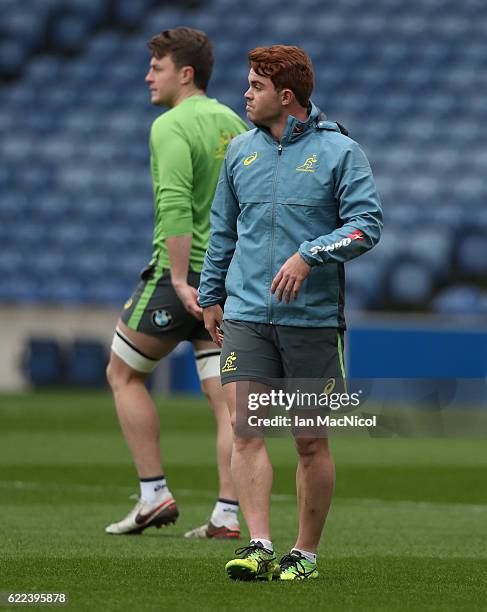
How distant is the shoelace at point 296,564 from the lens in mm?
5113

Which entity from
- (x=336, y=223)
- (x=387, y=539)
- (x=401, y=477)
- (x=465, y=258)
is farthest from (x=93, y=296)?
(x=336, y=223)

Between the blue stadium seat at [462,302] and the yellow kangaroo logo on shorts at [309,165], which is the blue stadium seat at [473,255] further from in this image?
the yellow kangaroo logo on shorts at [309,165]

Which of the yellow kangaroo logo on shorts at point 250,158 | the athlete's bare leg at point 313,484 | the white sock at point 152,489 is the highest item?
the yellow kangaroo logo on shorts at point 250,158

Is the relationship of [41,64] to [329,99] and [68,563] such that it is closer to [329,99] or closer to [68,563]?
[329,99]

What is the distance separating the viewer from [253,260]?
16.9 ft

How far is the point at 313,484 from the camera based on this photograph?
16.8 ft

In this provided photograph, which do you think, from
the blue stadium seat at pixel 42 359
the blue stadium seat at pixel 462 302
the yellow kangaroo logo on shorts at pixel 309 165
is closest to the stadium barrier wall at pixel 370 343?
the blue stadium seat at pixel 42 359

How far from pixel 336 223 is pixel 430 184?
15.7 metres

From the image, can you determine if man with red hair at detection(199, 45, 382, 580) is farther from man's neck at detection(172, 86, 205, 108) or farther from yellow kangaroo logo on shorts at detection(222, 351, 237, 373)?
man's neck at detection(172, 86, 205, 108)

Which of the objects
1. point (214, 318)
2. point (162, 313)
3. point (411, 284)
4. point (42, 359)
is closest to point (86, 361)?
point (42, 359)

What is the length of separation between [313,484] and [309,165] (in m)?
1.08

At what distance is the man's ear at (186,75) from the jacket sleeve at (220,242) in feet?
5.61

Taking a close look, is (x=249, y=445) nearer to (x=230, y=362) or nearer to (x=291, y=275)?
(x=230, y=362)

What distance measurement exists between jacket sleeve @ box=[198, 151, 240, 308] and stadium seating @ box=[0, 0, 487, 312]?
40.1 ft
